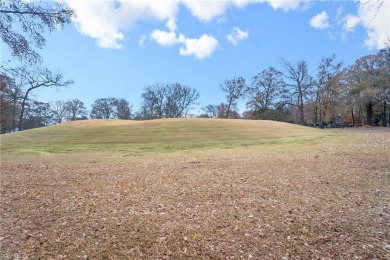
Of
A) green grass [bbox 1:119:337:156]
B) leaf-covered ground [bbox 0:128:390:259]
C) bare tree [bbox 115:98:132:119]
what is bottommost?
leaf-covered ground [bbox 0:128:390:259]

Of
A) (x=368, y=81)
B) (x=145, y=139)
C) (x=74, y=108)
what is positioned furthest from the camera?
(x=74, y=108)

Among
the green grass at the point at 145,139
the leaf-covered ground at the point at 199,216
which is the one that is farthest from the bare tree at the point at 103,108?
the leaf-covered ground at the point at 199,216

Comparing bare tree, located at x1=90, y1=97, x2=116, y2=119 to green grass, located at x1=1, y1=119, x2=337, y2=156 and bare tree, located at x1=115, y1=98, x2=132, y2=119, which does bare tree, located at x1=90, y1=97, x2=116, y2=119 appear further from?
green grass, located at x1=1, y1=119, x2=337, y2=156

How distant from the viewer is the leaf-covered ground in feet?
15.1

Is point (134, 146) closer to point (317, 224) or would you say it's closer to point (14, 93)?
point (317, 224)

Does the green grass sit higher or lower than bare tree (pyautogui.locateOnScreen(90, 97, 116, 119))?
lower

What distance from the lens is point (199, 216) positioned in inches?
239

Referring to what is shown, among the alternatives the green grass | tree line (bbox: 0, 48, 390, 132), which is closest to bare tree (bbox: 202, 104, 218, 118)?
tree line (bbox: 0, 48, 390, 132)

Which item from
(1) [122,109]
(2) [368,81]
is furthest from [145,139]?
(1) [122,109]

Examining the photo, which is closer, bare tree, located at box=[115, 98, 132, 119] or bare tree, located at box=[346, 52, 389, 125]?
bare tree, located at box=[346, 52, 389, 125]

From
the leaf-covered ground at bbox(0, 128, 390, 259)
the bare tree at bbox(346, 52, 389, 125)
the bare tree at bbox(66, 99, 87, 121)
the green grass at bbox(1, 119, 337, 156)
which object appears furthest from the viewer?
the bare tree at bbox(66, 99, 87, 121)

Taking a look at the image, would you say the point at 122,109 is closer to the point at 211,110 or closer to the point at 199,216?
the point at 211,110

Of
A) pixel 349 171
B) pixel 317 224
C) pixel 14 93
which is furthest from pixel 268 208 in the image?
pixel 14 93

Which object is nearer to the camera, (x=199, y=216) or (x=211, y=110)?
(x=199, y=216)
